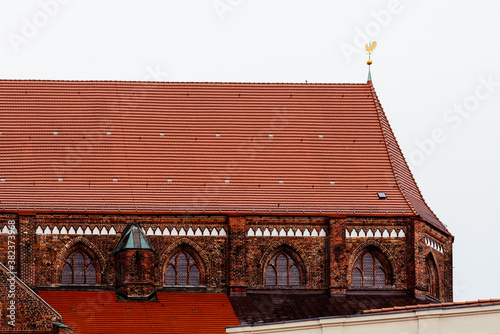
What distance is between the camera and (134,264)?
45.0 meters

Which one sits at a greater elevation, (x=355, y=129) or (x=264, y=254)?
(x=355, y=129)

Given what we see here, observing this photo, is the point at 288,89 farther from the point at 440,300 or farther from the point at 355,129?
the point at 440,300

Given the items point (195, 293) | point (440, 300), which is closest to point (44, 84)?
point (195, 293)

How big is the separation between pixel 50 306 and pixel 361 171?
13137 millimetres

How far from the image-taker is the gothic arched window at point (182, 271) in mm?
46250

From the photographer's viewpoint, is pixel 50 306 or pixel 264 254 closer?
pixel 50 306

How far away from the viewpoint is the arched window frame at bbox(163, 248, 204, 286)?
46250 millimetres

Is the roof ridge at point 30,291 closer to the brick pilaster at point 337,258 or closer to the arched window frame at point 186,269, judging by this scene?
the arched window frame at point 186,269

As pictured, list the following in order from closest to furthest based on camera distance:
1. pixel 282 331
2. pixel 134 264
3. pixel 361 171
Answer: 1. pixel 282 331
2. pixel 134 264
3. pixel 361 171

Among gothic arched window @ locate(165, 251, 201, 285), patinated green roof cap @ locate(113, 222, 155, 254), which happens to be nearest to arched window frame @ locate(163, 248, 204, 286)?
gothic arched window @ locate(165, 251, 201, 285)

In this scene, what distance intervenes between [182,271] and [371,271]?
6688 millimetres

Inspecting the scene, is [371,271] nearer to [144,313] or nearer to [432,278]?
[432,278]

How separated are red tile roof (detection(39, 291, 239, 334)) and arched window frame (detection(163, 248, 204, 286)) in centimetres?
70

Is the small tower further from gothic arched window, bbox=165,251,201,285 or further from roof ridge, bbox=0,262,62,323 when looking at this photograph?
roof ridge, bbox=0,262,62,323
